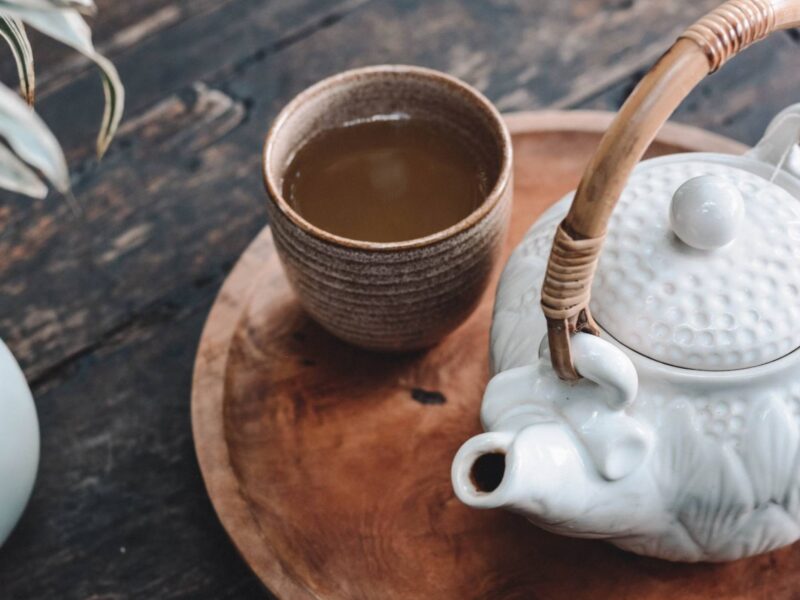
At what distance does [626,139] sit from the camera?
1.55ft

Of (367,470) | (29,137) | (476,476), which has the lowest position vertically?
(367,470)

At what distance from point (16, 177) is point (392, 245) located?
25 cm

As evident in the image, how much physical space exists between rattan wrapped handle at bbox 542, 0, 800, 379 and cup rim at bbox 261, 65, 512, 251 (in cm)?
16

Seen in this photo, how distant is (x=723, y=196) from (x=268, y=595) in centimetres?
47

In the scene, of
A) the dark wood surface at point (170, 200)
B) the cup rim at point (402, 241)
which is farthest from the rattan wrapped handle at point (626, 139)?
the dark wood surface at point (170, 200)

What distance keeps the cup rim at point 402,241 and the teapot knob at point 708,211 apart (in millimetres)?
161

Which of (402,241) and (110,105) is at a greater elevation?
(110,105)

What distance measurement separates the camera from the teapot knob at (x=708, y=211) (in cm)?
54

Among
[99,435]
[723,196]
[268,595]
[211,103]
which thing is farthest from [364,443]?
[211,103]

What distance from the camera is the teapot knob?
0.54m

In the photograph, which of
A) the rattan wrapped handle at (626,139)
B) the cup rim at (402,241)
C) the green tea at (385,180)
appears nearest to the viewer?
the rattan wrapped handle at (626,139)

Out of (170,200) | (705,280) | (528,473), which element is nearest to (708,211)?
(705,280)

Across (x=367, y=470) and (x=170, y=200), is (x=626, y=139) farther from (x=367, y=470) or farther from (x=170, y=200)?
(x=170, y=200)

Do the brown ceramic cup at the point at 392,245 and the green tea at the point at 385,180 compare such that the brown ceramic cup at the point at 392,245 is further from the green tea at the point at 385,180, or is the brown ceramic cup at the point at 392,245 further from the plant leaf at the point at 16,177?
the plant leaf at the point at 16,177
